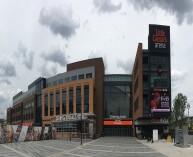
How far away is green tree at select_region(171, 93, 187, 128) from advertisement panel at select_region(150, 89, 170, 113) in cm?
933

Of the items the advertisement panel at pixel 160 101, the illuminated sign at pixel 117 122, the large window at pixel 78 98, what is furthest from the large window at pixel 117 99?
the advertisement panel at pixel 160 101

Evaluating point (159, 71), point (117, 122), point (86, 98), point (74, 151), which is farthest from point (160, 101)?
point (74, 151)

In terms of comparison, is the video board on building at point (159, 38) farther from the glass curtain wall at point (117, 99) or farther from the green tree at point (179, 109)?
the glass curtain wall at point (117, 99)

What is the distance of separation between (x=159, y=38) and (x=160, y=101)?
1433 cm

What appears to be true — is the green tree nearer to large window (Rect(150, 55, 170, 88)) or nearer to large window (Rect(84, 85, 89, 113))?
large window (Rect(150, 55, 170, 88))

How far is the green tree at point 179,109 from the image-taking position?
88.7m

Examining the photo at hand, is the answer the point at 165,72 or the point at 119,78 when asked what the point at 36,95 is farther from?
the point at 165,72

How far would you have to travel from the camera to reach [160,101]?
79.8m

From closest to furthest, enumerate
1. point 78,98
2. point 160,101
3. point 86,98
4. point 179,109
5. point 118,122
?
point 160,101 < point 179,109 < point 86,98 < point 78,98 < point 118,122

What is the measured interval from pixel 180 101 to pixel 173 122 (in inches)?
209

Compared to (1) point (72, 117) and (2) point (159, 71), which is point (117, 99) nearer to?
(1) point (72, 117)

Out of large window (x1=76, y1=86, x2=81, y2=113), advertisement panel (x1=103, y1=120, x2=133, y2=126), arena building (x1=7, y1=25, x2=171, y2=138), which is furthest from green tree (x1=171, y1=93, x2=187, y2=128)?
large window (x1=76, y1=86, x2=81, y2=113)

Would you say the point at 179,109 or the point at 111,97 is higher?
the point at 111,97

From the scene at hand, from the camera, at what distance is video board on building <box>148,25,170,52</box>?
82938 mm
